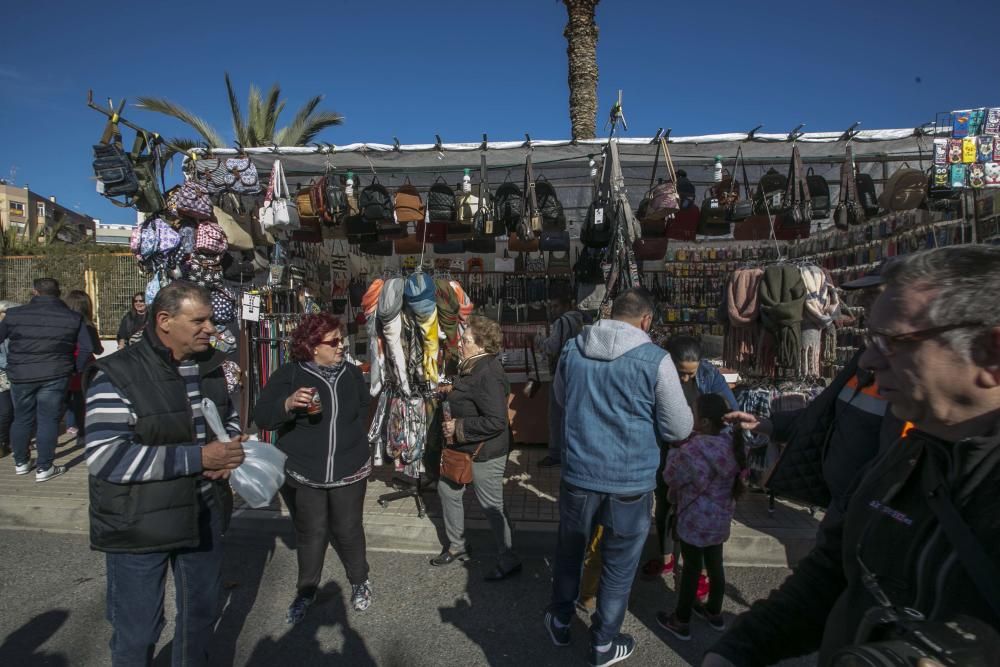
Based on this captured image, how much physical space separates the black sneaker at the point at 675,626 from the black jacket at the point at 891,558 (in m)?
1.86

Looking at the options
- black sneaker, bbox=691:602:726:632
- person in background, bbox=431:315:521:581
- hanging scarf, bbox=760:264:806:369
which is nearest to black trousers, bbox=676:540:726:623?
black sneaker, bbox=691:602:726:632

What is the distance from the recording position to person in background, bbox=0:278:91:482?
5.33 metres

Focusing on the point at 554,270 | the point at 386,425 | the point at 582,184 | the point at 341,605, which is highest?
the point at 582,184

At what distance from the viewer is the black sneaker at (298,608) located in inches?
124

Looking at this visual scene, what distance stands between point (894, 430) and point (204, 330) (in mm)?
2783

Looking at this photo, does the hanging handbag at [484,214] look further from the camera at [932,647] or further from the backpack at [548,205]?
the camera at [932,647]

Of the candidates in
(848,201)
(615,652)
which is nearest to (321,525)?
(615,652)

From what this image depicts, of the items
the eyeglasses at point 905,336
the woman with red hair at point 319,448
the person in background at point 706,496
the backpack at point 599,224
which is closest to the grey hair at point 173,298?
the woman with red hair at point 319,448

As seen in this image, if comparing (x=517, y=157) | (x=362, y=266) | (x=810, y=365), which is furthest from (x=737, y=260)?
(x=362, y=266)

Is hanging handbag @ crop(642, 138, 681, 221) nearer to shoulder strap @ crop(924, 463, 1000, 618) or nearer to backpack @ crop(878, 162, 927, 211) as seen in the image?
backpack @ crop(878, 162, 927, 211)

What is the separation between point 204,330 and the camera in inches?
91.0

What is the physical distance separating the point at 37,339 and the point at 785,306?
7343 mm

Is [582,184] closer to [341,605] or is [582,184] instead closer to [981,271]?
[341,605]

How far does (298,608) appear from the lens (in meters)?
3.20
